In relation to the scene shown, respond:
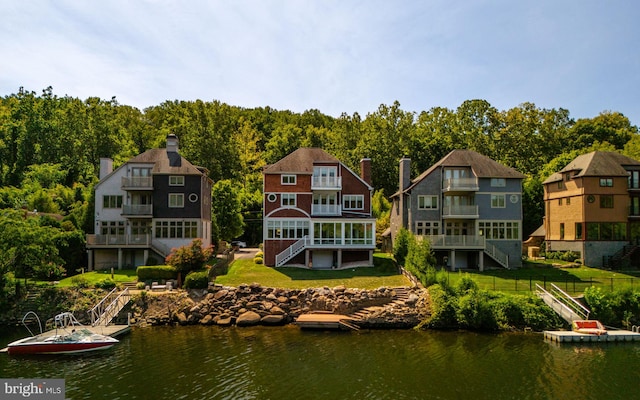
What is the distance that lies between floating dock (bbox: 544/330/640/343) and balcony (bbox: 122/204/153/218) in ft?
108

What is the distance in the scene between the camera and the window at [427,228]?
4434cm

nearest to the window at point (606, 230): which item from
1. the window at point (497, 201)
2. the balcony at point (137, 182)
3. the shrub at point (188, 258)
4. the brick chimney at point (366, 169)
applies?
the window at point (497, 201)

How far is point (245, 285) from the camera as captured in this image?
35312 mm

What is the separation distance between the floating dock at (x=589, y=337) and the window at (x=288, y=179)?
23907 mm

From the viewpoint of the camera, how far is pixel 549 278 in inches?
1491

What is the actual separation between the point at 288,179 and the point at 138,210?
44.7ft

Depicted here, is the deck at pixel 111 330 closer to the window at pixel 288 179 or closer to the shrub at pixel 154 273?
the shrub at pixel 154 273

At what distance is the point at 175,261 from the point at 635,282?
3478 cm

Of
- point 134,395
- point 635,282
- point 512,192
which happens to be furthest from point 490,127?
point 134,395

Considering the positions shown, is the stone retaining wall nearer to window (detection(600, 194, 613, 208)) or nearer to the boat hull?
the boat hull

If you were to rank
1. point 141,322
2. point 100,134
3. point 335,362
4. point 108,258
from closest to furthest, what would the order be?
point 335,362, point 141,322, point 108,258, point 100,134

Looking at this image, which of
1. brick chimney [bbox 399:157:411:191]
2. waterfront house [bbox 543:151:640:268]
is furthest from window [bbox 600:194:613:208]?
brick chimney [bbox 399:157:411:191]

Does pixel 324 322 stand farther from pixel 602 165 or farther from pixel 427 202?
pixel 602 165

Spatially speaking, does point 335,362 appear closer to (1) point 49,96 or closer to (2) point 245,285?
(2) point 245,285
